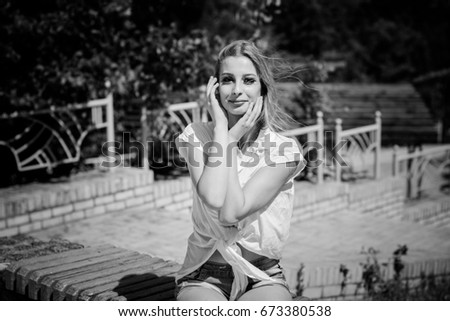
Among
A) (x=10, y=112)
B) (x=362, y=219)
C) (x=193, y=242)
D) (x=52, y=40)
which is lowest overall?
(x=362, y=219)

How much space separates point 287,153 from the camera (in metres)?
2.90

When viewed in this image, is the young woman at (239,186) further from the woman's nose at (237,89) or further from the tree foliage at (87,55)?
the tree foliage at (87,55)

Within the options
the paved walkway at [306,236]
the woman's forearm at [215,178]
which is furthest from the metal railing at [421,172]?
the woman's forearm at [215,178]

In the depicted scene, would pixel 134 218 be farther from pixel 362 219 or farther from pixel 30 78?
pixel 362 219

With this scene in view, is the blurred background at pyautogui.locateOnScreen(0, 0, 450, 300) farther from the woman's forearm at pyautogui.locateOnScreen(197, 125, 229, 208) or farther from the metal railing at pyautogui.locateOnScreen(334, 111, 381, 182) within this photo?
the woman's forearm at pyautogui.locateOnScreen(197, 125, 229, 208)

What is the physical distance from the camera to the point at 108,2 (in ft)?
24.7

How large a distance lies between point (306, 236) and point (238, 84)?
394 centimetres

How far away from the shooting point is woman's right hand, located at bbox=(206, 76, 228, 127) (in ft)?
9.66

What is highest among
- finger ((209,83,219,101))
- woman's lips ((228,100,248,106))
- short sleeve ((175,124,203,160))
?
finger ((209,83,219,101))

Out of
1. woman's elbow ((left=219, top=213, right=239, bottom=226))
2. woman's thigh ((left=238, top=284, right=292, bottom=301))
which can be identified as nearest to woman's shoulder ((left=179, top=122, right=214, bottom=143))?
woman's elbow ((left=219, top=213, right=239, bottom=226))

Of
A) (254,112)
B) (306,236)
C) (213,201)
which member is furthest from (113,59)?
(213,201)

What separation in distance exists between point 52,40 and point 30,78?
518 mm

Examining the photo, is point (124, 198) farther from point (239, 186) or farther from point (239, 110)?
point (239, 186)
